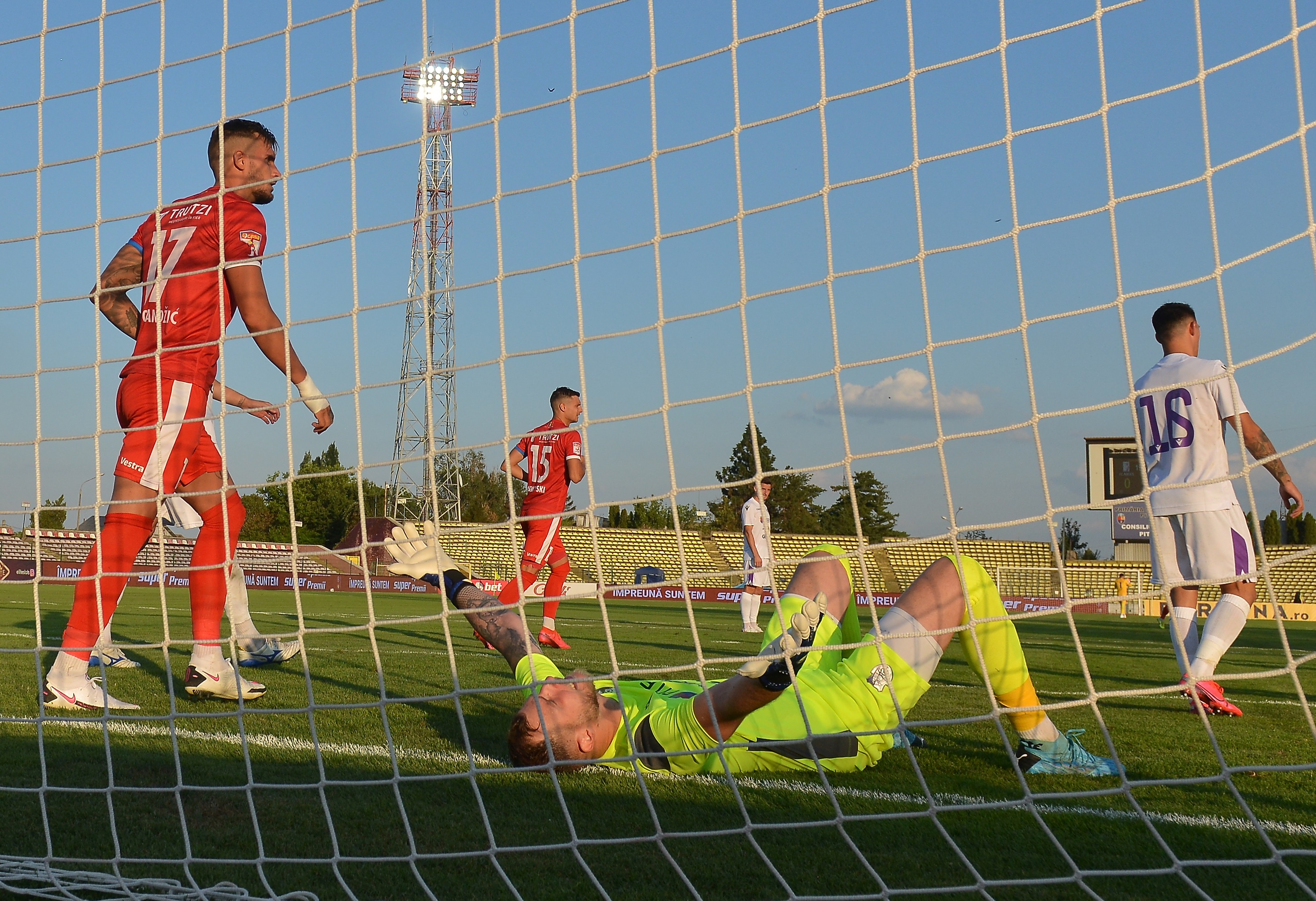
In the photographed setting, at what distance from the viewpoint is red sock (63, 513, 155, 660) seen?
141 inches

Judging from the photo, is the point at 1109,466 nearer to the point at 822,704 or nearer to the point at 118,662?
the point at 118,662

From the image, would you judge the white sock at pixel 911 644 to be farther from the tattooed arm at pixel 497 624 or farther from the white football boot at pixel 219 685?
the white football boot at pixel 219 685

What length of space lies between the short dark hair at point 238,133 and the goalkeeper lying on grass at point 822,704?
2035 mm

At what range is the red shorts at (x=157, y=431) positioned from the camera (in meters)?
3.70

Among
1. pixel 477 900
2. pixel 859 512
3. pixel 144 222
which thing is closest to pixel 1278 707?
pixel 859 512

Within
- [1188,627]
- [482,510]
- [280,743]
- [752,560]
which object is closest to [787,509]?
[482,510]

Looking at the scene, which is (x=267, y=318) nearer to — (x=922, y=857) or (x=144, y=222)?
(x=144, y=222)

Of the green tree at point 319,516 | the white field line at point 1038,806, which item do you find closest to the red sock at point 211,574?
the white field line at point 1038,806

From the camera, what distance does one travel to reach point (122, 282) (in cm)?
371

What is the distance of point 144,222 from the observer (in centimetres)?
377

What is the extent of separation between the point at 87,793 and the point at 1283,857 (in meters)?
2.86

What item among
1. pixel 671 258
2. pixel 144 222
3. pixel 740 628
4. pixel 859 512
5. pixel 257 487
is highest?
pixel 144 222

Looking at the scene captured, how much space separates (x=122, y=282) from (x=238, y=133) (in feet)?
2.37

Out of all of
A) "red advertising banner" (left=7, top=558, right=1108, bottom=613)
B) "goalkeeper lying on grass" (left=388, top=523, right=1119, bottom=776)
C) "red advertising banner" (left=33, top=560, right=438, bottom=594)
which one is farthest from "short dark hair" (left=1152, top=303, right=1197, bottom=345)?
"red advertising banner" (left=33, top=560, right=438, bottom=594)
